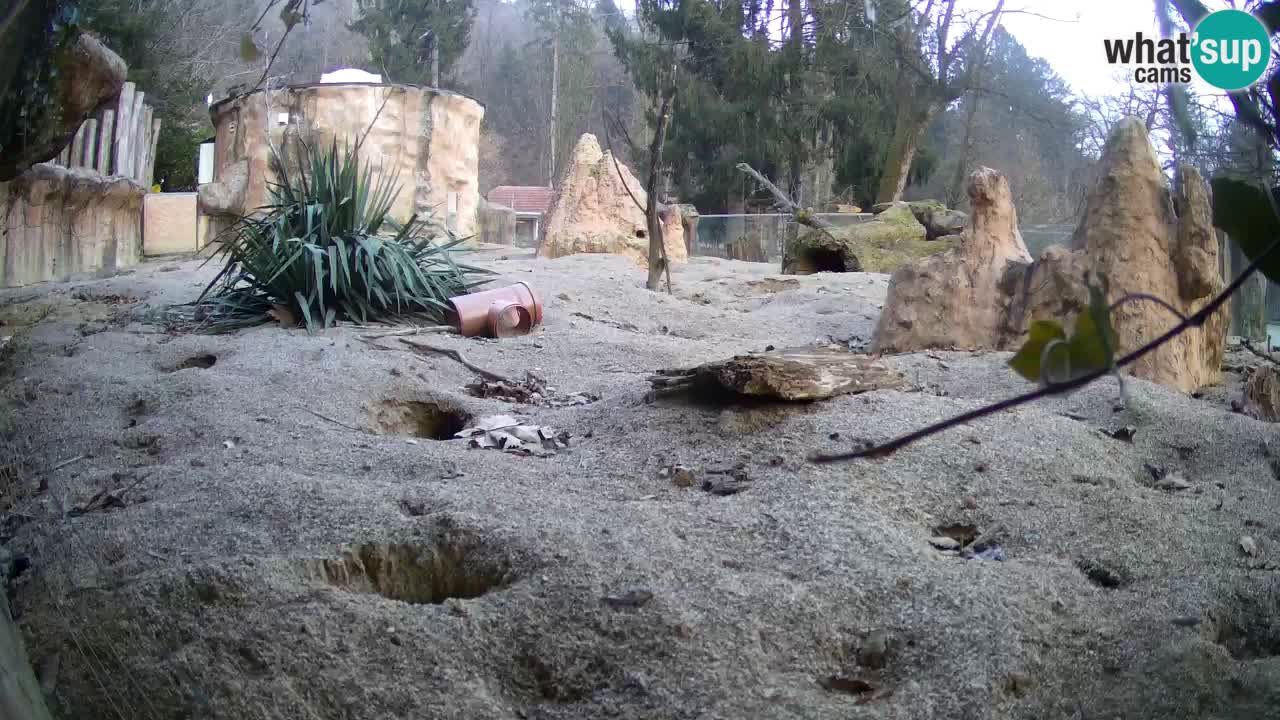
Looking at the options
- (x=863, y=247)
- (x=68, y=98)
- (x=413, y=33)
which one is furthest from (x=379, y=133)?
(x=68, y=98)

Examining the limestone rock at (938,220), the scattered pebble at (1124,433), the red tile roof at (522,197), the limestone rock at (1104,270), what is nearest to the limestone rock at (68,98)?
the scattered pebble at (1124,433)

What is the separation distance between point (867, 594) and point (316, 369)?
2728mm

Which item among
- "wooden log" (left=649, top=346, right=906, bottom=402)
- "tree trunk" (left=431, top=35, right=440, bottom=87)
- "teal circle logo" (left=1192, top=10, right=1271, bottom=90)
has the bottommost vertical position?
"wooden log" (left=649, top=346, right=906, bottom=402)

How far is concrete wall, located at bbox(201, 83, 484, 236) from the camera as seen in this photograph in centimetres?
1460

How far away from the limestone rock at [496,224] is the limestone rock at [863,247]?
25.0 feet

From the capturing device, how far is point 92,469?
2.84 m

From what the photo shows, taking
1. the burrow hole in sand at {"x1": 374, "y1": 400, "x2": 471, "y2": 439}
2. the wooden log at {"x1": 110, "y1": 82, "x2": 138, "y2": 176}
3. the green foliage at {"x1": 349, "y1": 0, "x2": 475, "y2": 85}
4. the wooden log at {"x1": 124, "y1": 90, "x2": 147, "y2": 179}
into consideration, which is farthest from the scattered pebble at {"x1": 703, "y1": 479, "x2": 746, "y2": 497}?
the wooden log at {"x1": 124, "y1": 90, "x2": 147, "y2": 179}

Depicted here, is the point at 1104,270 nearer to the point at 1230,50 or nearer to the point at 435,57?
the point at 1230,50

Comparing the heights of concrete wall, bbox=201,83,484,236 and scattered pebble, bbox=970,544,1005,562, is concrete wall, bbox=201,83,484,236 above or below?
above

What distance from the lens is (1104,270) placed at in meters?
4.24

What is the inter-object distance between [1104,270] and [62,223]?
9.15 meters

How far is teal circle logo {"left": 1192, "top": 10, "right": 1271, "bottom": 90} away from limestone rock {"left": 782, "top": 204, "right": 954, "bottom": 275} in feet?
30.8

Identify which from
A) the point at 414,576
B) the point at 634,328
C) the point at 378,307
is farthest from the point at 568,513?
the point at 634,328

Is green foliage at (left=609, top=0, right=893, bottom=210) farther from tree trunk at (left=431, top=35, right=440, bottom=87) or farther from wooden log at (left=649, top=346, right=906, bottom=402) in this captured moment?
wooden log at (left=649, top=346, right=906, bottom=402)
